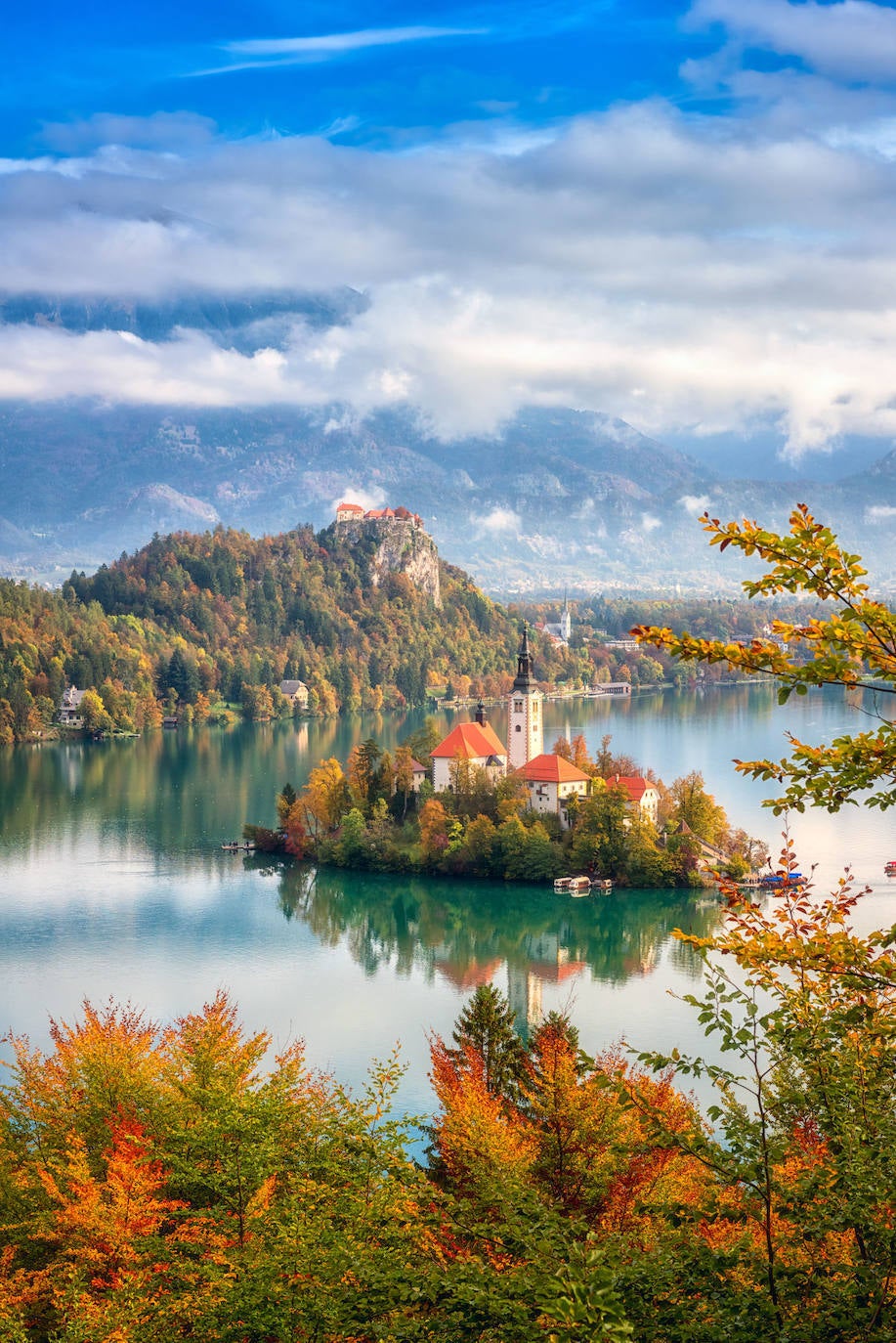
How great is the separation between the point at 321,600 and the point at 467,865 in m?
75.0

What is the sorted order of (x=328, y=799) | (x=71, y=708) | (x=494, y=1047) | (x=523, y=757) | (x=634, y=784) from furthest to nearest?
(x=71, y=708) < (x=523, y=757) < (x=328, y=799) < (x=634, y=784) < (x=494, y=1047)

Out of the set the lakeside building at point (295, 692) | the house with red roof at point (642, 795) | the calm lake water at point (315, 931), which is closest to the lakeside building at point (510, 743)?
the house with red roof at point (642, 795)

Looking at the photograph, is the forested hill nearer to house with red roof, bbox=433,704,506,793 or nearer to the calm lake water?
the calm lake water

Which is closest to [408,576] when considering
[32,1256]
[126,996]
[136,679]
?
[136,679]

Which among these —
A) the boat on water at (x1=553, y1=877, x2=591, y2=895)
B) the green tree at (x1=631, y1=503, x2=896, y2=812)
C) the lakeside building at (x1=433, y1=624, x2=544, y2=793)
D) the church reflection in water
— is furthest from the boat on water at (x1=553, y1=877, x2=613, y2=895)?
the green tree at (x1=631, y1=503, x2=896, y2=812)

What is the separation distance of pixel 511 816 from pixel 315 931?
730 cm

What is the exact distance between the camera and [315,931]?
3303cm

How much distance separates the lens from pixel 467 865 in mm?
37625

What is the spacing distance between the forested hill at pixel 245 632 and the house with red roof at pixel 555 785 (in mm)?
43219

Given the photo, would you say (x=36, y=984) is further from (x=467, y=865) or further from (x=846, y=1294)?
(x=846, y=1294)

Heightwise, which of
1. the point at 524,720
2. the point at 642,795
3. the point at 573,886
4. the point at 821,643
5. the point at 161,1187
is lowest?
the point at 573,886

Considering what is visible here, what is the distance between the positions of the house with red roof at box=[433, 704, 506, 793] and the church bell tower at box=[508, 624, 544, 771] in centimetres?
56

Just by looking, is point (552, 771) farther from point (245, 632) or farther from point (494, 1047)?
point (245, 632)

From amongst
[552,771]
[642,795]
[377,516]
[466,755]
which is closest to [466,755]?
[466,755]
